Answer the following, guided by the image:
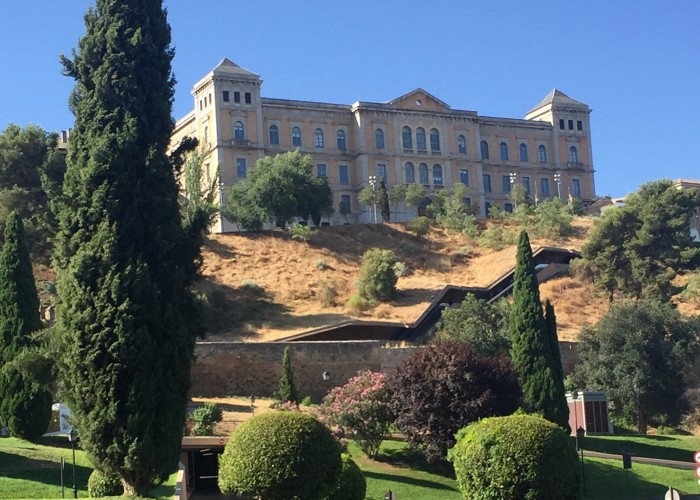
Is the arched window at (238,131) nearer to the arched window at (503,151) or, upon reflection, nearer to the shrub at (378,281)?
the arched window at (503,151)

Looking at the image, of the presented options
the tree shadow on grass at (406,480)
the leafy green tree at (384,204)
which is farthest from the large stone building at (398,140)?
the tree shadow on grass at (406,480)

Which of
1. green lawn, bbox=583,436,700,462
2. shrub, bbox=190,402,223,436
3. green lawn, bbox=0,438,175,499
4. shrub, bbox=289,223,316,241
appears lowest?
green lawn, bbox=583,436,700,462

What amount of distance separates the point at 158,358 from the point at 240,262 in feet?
133

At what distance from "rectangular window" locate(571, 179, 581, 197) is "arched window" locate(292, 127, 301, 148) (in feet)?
78.4

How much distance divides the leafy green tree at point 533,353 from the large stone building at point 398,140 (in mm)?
37370

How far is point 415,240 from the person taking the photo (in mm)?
68250

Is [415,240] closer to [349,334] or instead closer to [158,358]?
[349,334]

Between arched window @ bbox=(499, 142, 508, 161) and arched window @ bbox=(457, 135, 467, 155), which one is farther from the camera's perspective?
arched window @ bbox=(499, 142, 508, 161)

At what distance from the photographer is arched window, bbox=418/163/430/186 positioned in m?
83.1

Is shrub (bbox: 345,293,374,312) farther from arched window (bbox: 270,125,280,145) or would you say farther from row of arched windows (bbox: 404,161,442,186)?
row of arched windows (bbox: 404,161,442,186)

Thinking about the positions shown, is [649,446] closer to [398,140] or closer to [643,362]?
[643,362]

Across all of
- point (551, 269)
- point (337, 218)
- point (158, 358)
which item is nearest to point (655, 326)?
point (551, 269)

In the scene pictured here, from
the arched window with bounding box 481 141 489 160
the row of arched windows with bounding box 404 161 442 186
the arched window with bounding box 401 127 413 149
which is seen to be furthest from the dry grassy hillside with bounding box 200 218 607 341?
the arched window with bounding box 481 141 489 160

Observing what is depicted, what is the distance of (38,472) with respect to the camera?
90.1 ft
